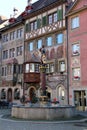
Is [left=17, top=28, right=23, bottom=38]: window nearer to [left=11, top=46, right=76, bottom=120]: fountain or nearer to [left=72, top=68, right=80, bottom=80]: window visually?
[left=72, top=68, right=80, bottom=80]: window

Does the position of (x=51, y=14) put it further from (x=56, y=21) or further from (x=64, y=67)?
(x=64, y=67)

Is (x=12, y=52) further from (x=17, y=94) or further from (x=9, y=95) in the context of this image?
(x=17, y=94)

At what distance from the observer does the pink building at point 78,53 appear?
93.6ft

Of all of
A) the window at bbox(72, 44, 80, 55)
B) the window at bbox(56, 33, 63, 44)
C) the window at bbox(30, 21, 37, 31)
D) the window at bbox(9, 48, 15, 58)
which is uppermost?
the window at bbox(30, 21, 37, 31)

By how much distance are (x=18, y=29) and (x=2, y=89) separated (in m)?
9.40

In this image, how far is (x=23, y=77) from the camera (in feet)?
116

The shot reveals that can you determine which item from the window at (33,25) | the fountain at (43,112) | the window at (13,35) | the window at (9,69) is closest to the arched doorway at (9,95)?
the window at (9,69)

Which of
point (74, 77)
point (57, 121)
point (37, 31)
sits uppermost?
point (37, 31)

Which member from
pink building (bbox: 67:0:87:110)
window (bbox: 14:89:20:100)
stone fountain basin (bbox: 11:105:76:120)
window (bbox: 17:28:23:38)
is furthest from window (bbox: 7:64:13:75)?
stone fountain basin (bbox: 11:105:76:120)

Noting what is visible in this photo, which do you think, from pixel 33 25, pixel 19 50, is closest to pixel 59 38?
pixel 33 25

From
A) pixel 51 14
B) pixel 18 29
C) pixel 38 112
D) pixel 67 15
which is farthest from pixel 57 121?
pixel 18 29

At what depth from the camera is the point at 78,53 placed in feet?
96.3

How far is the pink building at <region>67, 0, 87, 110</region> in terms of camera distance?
2852 cm

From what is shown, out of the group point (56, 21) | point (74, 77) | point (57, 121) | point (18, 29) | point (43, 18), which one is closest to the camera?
point (57, 121)
